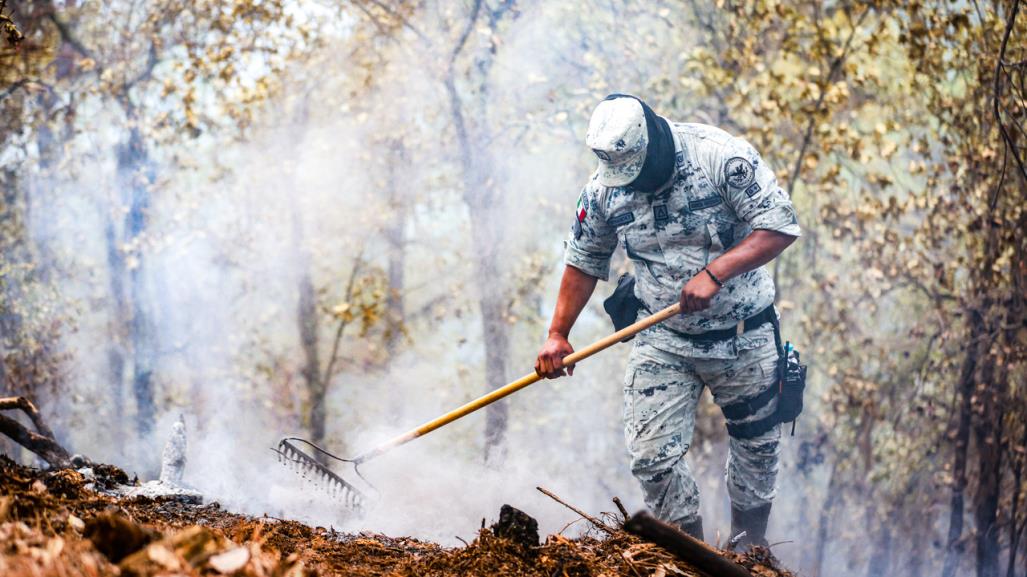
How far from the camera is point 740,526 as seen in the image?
4078 mm

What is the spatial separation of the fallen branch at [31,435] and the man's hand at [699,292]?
280 cm

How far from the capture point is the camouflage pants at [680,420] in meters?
3.68

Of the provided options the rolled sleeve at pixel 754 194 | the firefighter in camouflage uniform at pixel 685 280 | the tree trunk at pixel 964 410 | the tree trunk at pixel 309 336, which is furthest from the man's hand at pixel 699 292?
the tree trunk at pixel 309 336

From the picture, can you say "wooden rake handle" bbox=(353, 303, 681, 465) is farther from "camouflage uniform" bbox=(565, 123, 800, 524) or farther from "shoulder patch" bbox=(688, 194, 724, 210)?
"shoulder patch" bbox=(688, 194, 724, 210)

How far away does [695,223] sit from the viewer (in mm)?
3617

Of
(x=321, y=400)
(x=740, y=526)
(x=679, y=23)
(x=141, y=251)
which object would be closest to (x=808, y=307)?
(x=679, y=23)

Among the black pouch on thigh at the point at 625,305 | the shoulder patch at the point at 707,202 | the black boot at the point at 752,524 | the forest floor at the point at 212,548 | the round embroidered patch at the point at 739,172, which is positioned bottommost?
the forest floor at the point at 212,548

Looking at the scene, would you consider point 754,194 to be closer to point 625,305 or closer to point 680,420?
point 625,305

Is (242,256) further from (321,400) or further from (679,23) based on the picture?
(679,23)

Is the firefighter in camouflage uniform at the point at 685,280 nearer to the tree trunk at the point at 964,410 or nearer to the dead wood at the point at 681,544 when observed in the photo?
the dead wood at the point at 681,544

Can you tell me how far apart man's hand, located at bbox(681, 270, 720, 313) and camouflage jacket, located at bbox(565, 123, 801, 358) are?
22 centimetres

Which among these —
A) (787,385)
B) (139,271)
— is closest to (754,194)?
(787,385)

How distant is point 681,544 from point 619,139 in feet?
5.64

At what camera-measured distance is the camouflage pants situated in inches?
145
